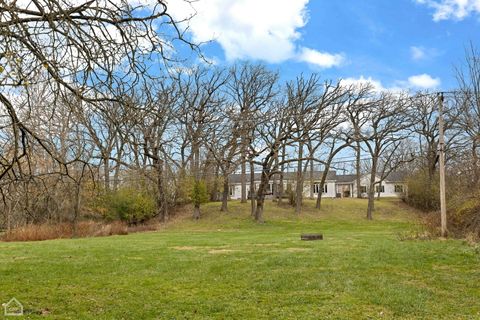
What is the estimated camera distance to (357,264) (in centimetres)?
990

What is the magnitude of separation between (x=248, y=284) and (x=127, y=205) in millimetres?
26201

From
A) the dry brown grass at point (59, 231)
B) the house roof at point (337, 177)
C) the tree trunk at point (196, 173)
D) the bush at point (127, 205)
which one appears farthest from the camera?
the house roof at point (337, 177)

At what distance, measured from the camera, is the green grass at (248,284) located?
5.91m

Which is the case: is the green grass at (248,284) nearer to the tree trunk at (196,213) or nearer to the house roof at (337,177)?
the tree trunk at (196,213)

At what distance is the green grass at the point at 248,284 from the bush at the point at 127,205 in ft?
63.3

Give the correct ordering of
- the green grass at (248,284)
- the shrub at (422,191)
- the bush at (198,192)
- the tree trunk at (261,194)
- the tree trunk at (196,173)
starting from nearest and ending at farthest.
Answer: the green grass at (248,284)
the tree trunk at (261,194)
the bush at (198,192)
the tree trunk at (196,173)
the shrub at (422,191)

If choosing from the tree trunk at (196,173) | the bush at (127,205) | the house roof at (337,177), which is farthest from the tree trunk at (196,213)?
the house roof at (337,177)

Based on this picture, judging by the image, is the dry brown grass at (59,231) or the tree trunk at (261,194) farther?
the tree trunk at (261,194)

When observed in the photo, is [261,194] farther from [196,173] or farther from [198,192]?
[196,173]

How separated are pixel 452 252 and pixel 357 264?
133 inches

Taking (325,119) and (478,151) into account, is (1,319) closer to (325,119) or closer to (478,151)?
(478,151)

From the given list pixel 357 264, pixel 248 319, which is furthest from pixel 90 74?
pixel 357 264

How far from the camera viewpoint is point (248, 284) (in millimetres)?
7828

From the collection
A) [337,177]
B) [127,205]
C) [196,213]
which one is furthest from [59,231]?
[337,177]
